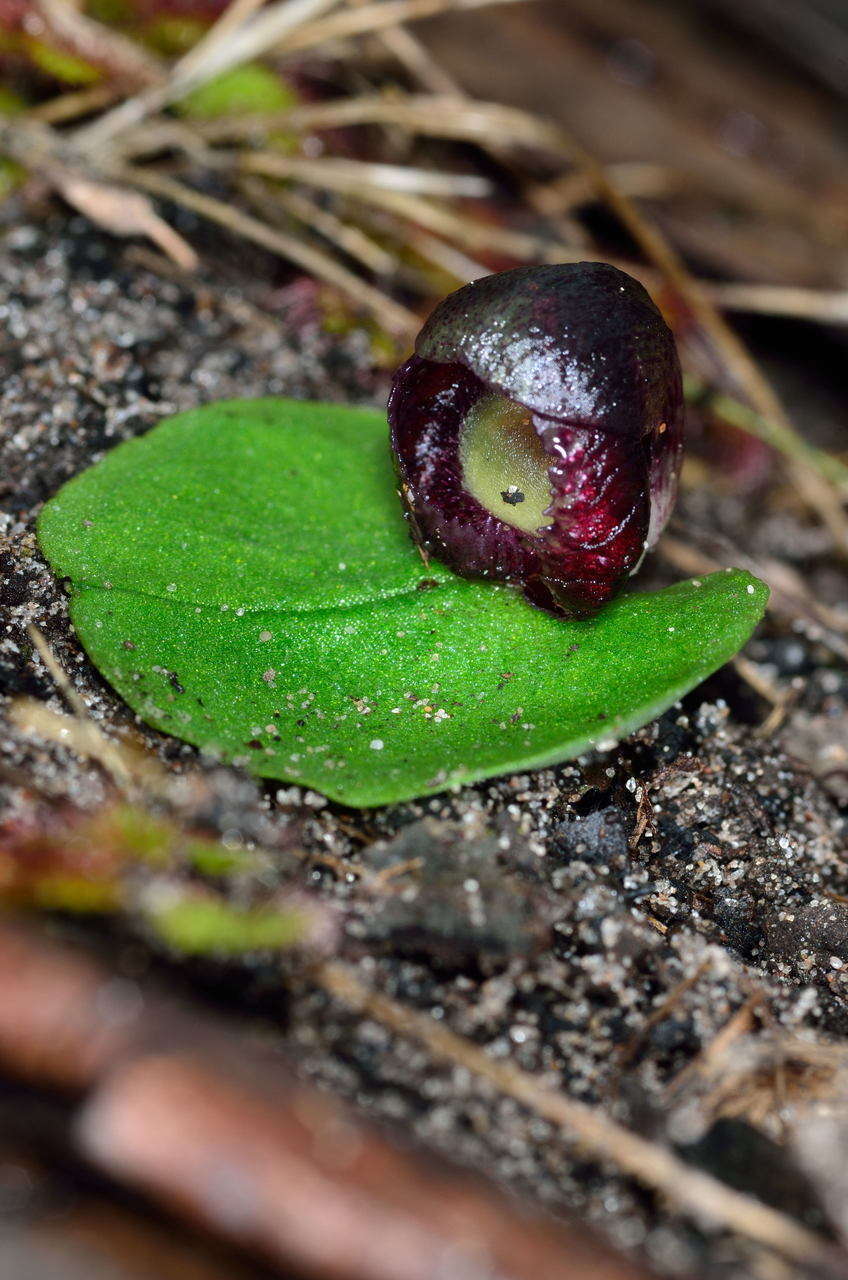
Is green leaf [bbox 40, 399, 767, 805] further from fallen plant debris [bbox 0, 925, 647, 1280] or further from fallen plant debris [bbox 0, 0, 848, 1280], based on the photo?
fallen plant debris [bbox 0, 925, 647, 1280]

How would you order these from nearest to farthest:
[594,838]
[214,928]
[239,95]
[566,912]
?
1. [214,928]
2. [566,912]
3. [594,838]
4. [239,95]

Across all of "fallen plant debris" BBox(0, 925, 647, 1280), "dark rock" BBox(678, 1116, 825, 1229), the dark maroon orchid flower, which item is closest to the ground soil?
"dark rock" BBox(678, 1116, 825, 1229)

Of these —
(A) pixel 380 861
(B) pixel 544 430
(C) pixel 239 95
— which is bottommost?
(A) pixel 380 861

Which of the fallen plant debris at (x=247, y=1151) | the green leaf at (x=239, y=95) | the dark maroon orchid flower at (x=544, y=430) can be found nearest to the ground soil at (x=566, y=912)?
the fallen plant debris at (x=247, y=1151)

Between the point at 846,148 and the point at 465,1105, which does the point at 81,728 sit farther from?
the point at 846,148

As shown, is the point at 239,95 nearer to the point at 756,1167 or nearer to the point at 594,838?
Result: the point at 594,838

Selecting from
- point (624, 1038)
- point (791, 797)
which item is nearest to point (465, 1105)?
point (624, 1038)

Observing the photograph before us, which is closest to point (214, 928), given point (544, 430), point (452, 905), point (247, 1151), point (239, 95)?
point (247, 1151)
